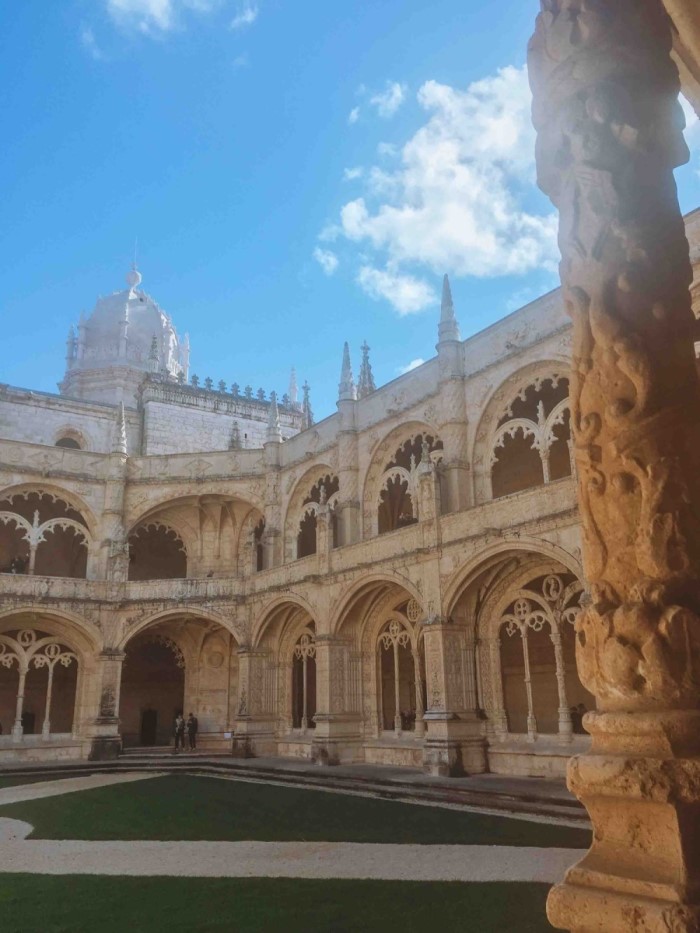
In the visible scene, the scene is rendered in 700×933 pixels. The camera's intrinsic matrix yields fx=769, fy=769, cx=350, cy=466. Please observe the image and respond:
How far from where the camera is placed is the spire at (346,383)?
22094mm

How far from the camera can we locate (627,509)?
2115mm

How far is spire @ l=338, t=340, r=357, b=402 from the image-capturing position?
72.5ft

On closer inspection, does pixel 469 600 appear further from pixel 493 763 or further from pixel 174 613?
pixel 174 613

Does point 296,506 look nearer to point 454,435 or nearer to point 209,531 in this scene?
point 209,531

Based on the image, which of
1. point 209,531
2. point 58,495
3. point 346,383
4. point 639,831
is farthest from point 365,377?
point 639,831

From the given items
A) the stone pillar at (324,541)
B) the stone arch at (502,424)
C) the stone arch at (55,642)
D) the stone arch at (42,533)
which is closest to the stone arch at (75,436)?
the stone arch at (42,533)

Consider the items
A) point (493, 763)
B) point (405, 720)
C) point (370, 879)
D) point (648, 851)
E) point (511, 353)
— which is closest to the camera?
point (648, 851)

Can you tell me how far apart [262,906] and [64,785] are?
11.4 m

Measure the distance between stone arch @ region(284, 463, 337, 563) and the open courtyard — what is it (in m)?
11.4

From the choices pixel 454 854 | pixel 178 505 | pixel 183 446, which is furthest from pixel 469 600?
pixel 183 446

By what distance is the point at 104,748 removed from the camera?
2077 centimetres

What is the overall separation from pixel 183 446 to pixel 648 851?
99.2ft

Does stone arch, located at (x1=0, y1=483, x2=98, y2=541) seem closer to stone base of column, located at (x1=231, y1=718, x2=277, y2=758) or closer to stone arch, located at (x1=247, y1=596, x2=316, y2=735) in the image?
stone arch, located at (x1=247, y1=596, x2=316, y2=735)

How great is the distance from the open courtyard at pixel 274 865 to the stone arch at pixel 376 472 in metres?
9.26
